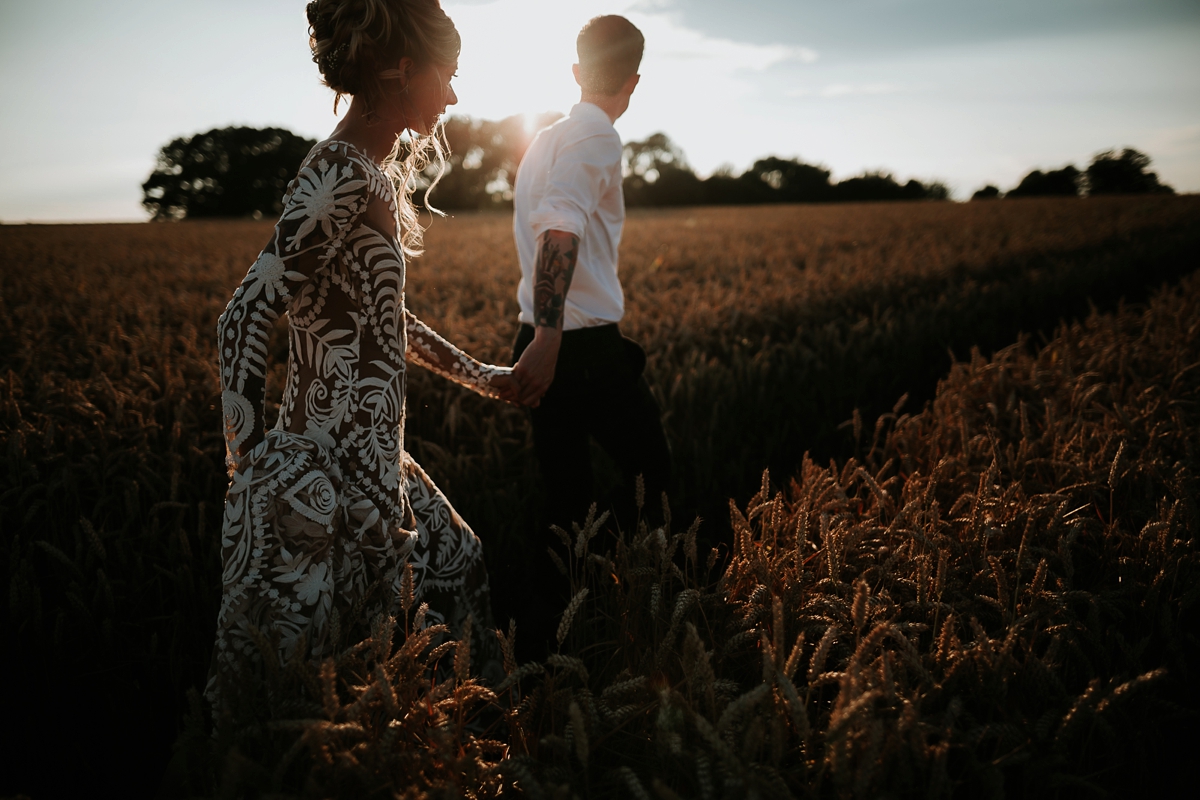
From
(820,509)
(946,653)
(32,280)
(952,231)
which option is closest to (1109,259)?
(952,231)

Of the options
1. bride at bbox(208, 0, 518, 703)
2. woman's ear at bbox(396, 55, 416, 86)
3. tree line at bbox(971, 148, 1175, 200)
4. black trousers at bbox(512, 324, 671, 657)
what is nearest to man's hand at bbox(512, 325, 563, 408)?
black trousers at bbox(512, 324, 671, 657)

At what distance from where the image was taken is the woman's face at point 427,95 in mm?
1593

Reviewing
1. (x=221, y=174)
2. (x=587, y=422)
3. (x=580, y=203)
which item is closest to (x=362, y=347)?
(x=580, y=203)

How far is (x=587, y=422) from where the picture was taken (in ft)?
7.94

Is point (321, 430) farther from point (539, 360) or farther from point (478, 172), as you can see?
point (478, 172)

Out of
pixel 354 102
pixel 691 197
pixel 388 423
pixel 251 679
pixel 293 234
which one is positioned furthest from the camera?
pixel 691 197

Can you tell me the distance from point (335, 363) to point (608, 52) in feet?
4.45

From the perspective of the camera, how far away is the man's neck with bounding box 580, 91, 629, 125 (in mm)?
2197

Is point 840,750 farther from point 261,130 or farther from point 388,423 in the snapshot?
point 261,130

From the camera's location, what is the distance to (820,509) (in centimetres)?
229

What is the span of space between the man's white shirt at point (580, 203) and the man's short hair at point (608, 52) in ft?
0.35

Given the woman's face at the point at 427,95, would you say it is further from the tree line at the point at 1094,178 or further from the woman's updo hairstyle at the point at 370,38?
the tree line at the point at 1094,178

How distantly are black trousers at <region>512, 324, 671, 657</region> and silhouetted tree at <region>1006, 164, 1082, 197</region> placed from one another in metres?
54.4

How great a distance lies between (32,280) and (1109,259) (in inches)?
563
